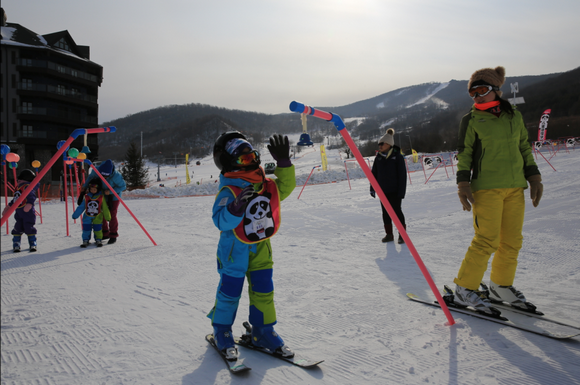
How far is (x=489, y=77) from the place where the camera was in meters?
3.08

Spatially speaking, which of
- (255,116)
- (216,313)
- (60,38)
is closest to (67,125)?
(60,38)

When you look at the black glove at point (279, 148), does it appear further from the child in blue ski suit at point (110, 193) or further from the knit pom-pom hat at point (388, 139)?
the child in blue ski suit at point (110, 193)

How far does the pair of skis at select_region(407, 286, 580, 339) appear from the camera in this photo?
8.58ft

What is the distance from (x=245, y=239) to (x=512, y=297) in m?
2.44

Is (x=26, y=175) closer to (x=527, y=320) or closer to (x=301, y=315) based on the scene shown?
(x=301, y=315)

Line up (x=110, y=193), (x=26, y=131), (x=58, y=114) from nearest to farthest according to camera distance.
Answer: (x=110, y=193)
(x=26, y=131)
(x=58, y=114)

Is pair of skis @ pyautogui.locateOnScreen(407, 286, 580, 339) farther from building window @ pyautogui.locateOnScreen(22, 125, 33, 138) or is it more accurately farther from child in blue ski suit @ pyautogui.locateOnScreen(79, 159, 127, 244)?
building window @ pyautogui.locateOnScreen(22, 125, 33, 138)

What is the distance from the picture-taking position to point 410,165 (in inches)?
1224

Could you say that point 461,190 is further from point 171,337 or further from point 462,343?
point 171,337

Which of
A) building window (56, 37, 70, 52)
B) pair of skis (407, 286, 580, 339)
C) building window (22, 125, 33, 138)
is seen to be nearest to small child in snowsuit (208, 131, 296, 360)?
pair of skis (407, 286, 580, 339)

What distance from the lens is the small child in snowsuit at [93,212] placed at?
7.07m

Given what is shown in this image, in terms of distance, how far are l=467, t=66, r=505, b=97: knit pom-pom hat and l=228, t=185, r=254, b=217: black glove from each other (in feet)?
7.35

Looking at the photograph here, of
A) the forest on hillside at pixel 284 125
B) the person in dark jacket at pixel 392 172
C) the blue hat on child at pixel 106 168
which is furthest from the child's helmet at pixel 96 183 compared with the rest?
the forest on hillside at pixel 284 125

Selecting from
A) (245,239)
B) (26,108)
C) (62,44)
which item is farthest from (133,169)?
(245,239)
